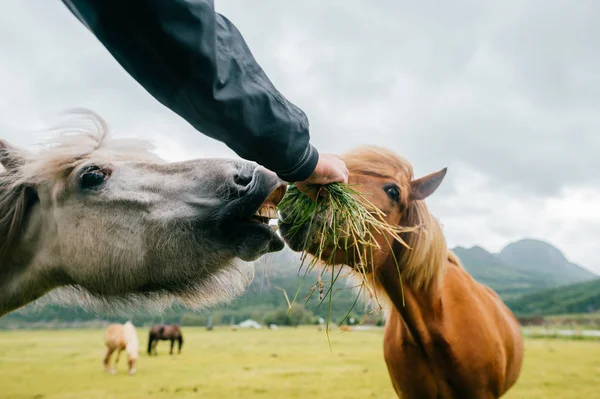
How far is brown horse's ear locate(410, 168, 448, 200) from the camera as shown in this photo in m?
3.17

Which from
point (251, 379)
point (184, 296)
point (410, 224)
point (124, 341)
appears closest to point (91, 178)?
point (184, 296)

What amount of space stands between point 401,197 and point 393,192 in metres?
0.11

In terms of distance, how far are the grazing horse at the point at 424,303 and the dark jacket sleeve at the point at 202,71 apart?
70.1 inches

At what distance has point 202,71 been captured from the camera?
3.16 ft

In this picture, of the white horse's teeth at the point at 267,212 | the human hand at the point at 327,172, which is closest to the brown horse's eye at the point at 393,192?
the human hand at the point at 327,172

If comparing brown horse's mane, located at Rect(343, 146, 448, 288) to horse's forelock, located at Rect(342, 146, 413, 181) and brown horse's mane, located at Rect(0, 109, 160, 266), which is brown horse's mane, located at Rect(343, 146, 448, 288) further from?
brown horse's mane, located at Rect(0, 109, 160, 266)

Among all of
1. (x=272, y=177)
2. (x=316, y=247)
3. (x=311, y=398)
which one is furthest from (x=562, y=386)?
(x=272, y=177)

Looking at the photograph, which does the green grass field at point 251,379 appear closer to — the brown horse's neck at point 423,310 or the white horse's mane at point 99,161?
the brown horse's neck at point 423,310

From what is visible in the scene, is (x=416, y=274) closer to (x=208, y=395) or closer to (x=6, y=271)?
(x=6, y=271)

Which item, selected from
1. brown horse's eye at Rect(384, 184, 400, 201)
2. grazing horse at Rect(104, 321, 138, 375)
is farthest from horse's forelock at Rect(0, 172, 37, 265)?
grazing horse at Rect(104, 321, 138, 375)

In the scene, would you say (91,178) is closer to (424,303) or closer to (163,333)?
(424,303)

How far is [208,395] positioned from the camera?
8.87 metres

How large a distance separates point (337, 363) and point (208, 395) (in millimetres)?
6975

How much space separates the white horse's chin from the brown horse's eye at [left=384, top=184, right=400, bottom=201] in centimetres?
140
